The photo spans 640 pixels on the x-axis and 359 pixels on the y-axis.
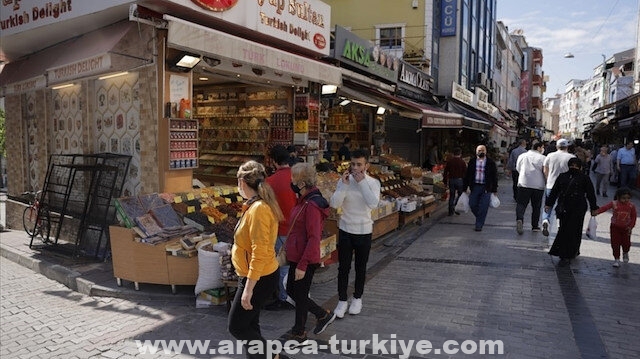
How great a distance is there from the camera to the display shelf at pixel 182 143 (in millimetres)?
6625

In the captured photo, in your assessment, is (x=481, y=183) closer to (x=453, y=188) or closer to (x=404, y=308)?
(x=453, y=188)

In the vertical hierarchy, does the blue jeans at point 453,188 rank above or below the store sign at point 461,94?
below

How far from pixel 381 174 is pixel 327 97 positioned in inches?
94.2

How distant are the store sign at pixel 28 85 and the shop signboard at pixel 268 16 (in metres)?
2.95

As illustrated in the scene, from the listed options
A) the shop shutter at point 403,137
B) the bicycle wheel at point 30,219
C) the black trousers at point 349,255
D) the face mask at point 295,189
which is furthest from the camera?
the shop shutter at point 403,137

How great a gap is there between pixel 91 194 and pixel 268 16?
4.44m

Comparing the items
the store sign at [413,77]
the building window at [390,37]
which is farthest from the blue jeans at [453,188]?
the building window at [390,37]

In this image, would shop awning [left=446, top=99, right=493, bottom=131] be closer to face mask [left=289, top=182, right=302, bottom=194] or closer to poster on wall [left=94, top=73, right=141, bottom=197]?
poster on wall [left=94, top=73, right=141, bottom=197]

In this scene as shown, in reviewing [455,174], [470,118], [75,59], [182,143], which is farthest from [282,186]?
[470,118]

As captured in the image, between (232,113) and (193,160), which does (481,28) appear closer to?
(232,113)

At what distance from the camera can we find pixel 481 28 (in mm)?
29547

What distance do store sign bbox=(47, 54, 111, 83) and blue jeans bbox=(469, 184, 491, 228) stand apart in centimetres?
752

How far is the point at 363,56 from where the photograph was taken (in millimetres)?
12727

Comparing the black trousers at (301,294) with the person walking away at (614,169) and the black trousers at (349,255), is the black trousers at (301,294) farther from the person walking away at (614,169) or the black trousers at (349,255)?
the person walking away at (614,169)
